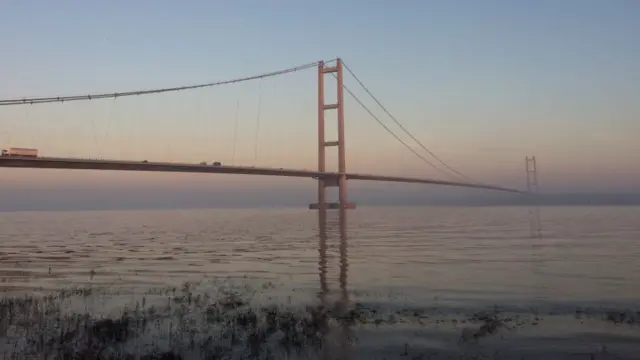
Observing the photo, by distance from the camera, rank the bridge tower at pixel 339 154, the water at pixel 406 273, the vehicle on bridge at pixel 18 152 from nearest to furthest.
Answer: the water at pixel 406 273
the vehicle on bridge at pixel 18 152
the bridge tower at pixel 339 154

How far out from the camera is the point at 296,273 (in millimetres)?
13305

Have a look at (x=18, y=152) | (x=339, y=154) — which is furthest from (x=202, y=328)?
(x=339, y=154)

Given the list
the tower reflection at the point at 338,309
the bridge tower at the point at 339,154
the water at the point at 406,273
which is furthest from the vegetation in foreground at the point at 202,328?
the bridge tower at the point at 339,154

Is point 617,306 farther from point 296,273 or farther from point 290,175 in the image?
point 290,175

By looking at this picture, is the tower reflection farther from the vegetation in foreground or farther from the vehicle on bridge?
the vehicle on bridge

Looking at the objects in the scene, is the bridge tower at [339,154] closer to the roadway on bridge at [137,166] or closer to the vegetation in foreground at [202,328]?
the roadway on bridge at [137,166]

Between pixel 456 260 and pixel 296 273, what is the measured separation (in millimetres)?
5179

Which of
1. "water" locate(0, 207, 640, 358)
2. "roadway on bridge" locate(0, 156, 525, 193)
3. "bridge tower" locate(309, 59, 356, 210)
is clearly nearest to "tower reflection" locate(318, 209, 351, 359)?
"water" locate(0, 207, 640, 358)

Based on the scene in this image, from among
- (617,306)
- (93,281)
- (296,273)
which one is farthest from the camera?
(296,273)

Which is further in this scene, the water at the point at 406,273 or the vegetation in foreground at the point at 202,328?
the water at the point at 406,273

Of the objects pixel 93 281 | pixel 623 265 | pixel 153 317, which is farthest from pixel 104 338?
pixel 623 265

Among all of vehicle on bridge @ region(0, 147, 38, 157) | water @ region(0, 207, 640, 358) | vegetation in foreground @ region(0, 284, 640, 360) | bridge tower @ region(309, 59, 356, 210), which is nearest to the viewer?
vegetation in foreground @ region(0, 284, 640, 360)

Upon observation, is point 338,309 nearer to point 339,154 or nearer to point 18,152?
point 18,152

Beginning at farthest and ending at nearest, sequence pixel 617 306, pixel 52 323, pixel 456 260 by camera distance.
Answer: pixel 456 260 → pixel 617 306 → pixel 52 323
